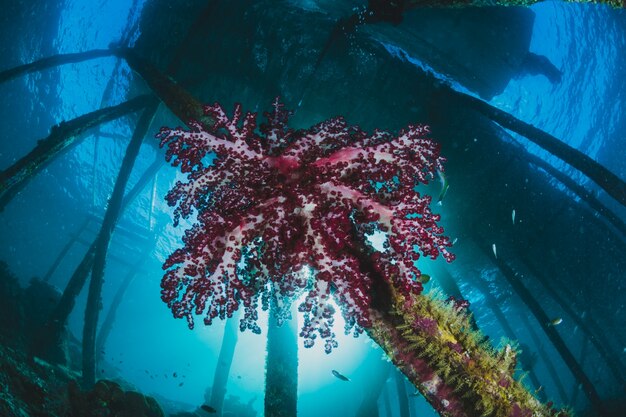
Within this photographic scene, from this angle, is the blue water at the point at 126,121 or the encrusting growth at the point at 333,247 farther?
the blue water at the point at 126,121

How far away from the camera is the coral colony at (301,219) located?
5.83 feet

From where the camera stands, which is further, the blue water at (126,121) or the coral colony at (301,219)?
the blue water at (126,121)

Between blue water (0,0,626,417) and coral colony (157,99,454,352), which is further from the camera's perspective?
blue water (0,0,626,417)

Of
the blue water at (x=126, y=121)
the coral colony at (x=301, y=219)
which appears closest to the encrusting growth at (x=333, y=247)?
the coral colony at (x=301, y=219)

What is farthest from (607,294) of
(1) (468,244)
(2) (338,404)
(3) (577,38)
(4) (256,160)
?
(2) (338,404)

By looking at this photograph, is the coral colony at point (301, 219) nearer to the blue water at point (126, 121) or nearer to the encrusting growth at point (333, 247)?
the encrusting growth at point (333, 247)

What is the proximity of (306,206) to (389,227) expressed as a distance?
49cm

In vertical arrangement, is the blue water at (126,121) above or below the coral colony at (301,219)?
above

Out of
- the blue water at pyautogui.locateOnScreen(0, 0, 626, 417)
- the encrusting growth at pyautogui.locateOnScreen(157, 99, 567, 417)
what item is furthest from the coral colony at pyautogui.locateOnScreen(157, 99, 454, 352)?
the blue water at pyautogui.locateOnScreen(0, 0, 626, 417)

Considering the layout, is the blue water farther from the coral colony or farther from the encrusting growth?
the coral colony

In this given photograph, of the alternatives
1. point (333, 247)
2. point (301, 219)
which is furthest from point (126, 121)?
point (333, 247)

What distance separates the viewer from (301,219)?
1886mm

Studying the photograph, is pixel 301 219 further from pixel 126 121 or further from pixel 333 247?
pixel 126 121

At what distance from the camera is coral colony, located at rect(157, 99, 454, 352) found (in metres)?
1.78
